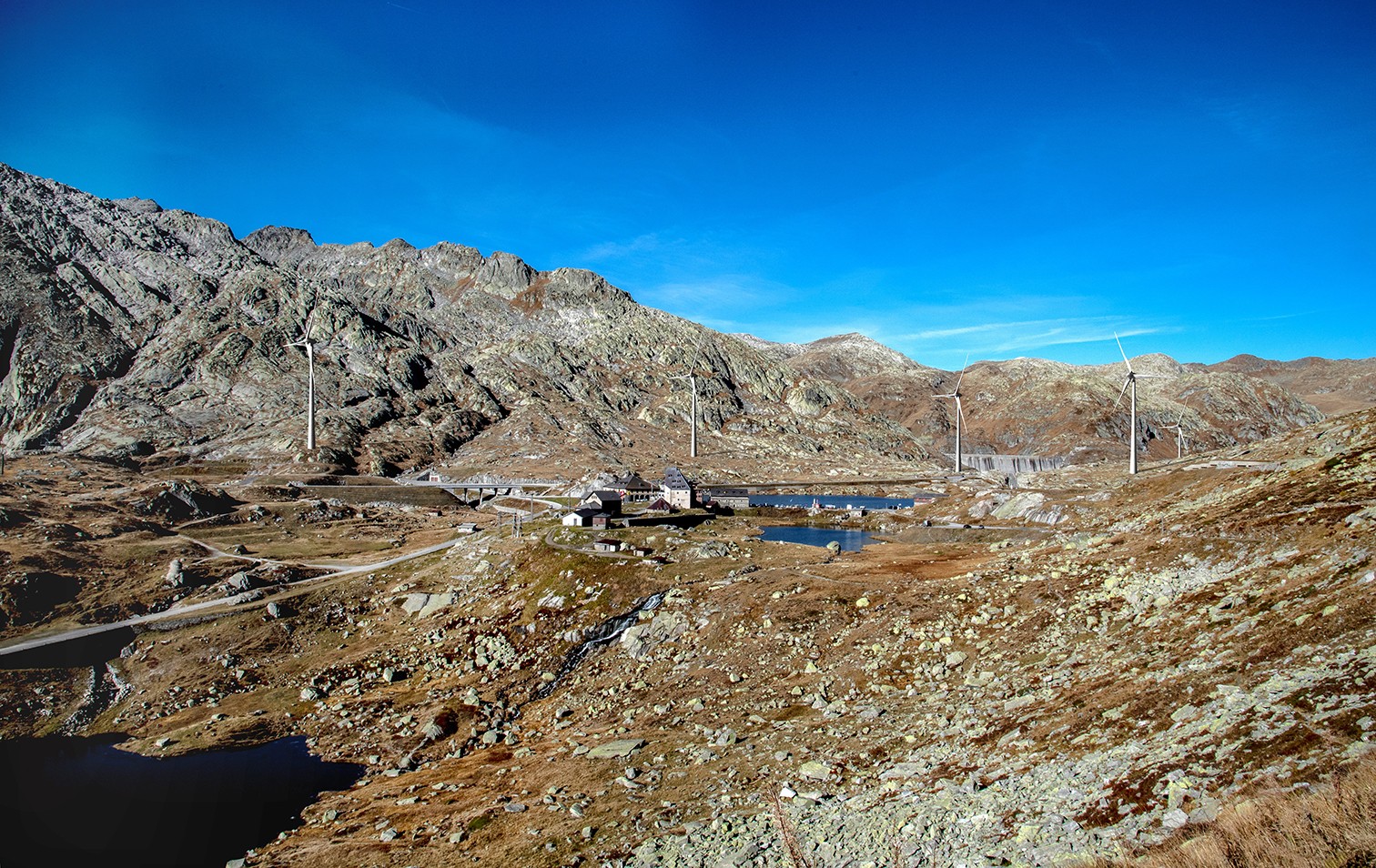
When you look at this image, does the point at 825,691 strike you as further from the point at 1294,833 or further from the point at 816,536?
the point at 816,536

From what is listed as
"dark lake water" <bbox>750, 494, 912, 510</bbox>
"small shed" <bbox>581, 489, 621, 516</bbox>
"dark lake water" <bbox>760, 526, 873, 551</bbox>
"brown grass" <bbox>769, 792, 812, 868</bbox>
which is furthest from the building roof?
"brown grass" <bbox>769, 792, 812, 868</bbox>

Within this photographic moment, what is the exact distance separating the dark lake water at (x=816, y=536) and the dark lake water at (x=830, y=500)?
4488 cm

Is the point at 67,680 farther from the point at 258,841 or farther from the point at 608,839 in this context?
the point at 608,839

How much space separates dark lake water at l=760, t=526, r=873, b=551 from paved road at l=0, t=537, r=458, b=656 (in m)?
55.7

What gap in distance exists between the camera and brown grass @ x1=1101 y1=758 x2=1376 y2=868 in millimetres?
12992

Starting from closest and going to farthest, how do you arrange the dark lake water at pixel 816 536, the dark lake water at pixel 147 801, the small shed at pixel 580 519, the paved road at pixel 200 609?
1. the dark lake water at pixel 147 801
2. the paved road at pixel 200 609
3. the small shed at pixel 580 519
4. the dark lake water at pixel 816 536

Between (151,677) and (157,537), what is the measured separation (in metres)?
46.8

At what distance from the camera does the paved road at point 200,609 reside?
2458 inches

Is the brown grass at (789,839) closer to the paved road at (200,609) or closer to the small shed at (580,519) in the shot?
the small shed at (580,519)

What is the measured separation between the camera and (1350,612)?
918 inches

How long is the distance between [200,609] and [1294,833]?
8901 cm

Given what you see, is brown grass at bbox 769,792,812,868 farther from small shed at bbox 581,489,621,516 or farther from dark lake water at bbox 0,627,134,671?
small shed at bbox 581,489,621,516

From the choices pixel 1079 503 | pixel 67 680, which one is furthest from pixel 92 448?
pixel 1079 503

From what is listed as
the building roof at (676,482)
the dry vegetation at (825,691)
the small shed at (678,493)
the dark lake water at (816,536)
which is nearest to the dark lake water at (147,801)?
the dry vegetation at (825,691)
